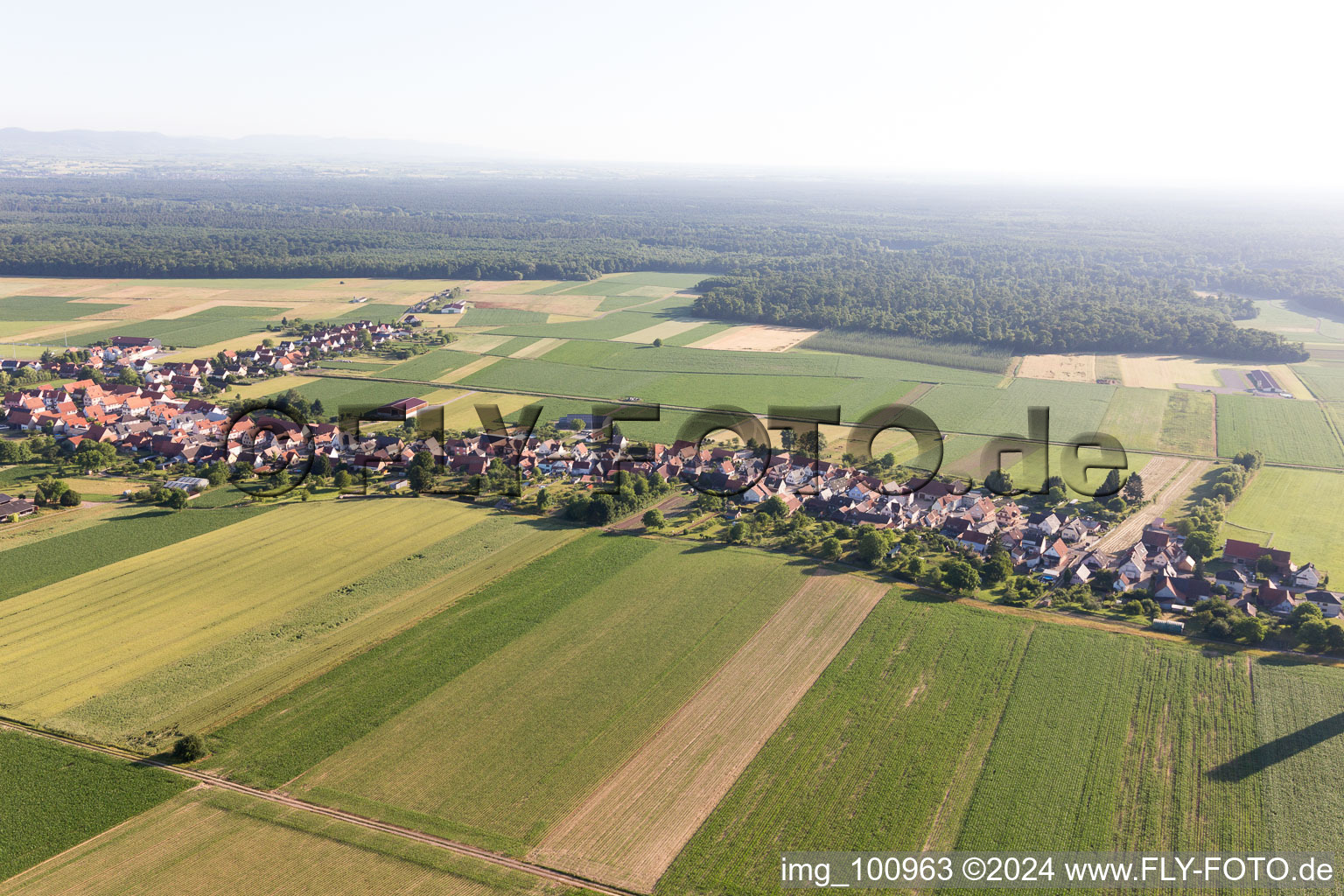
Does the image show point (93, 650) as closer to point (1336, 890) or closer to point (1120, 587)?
point (1336, 890)

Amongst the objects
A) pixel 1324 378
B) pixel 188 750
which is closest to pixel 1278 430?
pixel 1324 378

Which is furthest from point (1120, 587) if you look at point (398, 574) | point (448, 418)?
point (448, 418)

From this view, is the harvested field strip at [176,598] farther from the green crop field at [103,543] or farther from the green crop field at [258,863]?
the green crop field at [258,863]

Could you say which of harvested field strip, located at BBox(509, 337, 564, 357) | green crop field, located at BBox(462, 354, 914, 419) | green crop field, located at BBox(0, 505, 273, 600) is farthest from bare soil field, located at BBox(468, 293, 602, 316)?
green crop field, located at BBox(0, 505, 273, 600)

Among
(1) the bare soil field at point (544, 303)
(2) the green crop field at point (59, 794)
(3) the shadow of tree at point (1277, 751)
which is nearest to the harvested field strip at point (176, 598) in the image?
(2) the green crop field at point (59, 794)

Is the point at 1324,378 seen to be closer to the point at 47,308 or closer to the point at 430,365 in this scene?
the point at 430,365

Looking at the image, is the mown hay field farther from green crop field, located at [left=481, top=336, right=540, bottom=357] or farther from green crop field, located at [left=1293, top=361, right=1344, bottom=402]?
green crop field, located at [left=1293, top=361, right=1344, bottom=402]
